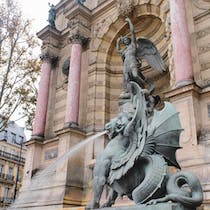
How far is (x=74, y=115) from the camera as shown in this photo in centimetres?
1188

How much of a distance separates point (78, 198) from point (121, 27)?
806cm

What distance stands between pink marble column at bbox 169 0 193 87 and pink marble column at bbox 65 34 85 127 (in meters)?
5.17

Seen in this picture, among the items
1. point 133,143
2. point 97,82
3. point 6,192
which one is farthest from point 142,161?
point 6,192

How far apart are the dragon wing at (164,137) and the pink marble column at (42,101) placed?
9880 mm

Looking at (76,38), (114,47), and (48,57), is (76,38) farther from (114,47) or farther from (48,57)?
(48,57)

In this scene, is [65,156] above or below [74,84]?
below

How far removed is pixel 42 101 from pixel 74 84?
98.8 inches

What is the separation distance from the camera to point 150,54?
28.5 feet

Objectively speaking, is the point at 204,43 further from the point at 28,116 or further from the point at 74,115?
the point at 28,116

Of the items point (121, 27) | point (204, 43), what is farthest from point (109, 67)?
point (204, 43)

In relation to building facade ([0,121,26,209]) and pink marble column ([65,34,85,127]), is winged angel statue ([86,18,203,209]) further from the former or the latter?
building facade ([0,121,26,209])

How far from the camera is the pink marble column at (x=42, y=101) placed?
13.5 metres

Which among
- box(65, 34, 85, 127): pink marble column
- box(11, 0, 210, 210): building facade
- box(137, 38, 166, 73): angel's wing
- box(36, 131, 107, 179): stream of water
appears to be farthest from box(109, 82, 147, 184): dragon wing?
box(65, 34, 85, 127): pink marble column

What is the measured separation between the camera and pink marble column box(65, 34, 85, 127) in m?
11.8
